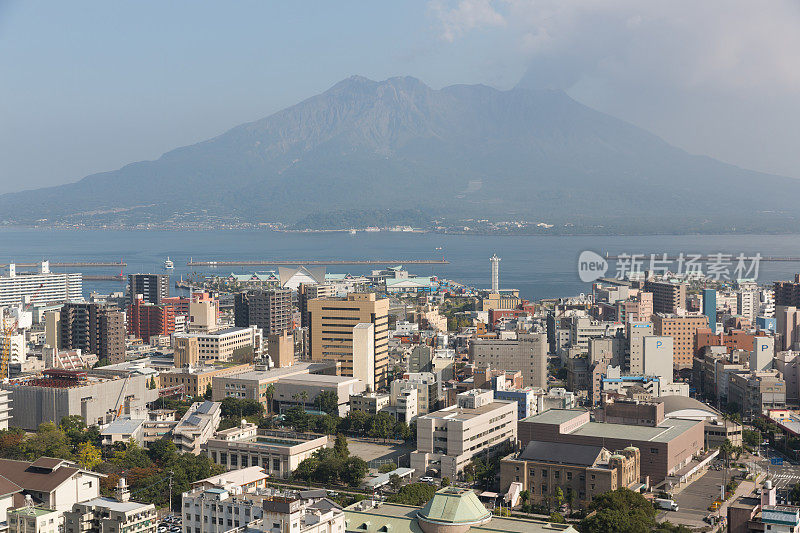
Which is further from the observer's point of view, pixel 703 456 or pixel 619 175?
pixel 619 175

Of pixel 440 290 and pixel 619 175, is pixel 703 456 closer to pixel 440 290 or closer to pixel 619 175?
pixel 440 290

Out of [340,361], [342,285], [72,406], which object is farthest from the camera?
[342,285]

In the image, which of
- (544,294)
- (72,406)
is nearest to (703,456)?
(72,406)

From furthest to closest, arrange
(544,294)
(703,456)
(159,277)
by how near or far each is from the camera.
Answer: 1. (544,294)
2. (159,277)
3. (703,456)

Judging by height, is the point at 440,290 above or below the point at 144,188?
below

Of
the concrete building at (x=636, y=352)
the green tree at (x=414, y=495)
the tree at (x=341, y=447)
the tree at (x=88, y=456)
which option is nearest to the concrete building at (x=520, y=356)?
the concrete building at (x=636, y=352)

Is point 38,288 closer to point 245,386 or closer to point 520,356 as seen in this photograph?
point 245,386

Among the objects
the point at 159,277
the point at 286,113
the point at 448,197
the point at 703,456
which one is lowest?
the point at 703,456

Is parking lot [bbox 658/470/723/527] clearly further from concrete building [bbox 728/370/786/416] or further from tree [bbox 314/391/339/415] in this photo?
tree [bbox 314/391/339/415]
